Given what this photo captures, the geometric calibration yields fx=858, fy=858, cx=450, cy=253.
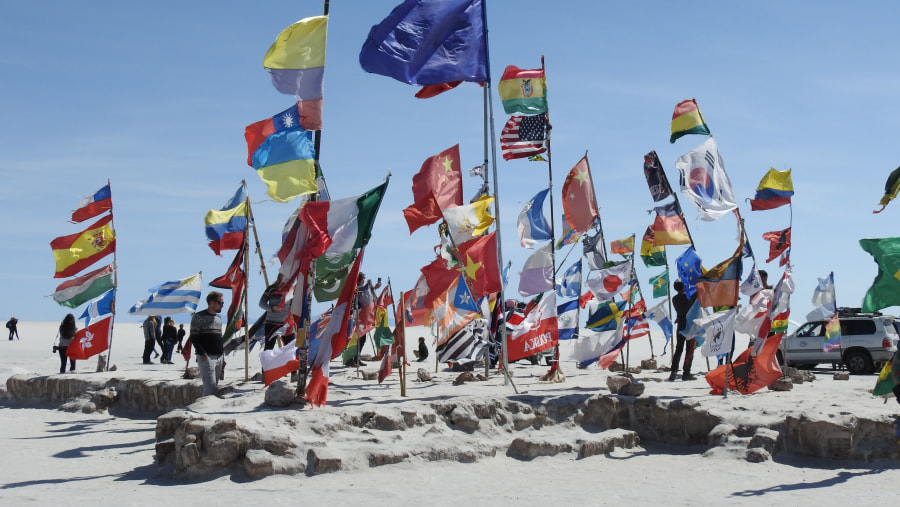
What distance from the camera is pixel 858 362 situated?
2170 cm

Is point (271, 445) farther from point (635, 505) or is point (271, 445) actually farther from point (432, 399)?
point (635, 505)

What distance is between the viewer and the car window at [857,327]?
2178 centimetres

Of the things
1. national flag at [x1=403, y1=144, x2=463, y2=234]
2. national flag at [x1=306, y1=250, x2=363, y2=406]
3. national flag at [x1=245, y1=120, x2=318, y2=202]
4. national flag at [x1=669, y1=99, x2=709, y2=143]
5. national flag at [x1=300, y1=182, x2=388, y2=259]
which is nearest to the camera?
national flag at [x1=306, y1=250, x2=363, y2=406]

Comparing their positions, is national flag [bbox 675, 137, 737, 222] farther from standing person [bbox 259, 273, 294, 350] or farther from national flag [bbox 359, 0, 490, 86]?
standing person [bbox 259, 273, 294, 350]

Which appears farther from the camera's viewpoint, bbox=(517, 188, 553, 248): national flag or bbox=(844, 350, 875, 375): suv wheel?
bbox=(844, 350, 875, 375): suv wheel

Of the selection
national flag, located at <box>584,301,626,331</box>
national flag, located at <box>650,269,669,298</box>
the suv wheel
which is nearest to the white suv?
the suv wheel

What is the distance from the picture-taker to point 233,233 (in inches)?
645

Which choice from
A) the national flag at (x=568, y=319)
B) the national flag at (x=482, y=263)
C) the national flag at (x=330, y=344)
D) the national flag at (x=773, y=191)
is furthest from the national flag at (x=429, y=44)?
the national flag at (x=773, y=191)

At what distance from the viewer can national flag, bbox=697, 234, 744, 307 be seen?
1251 cm

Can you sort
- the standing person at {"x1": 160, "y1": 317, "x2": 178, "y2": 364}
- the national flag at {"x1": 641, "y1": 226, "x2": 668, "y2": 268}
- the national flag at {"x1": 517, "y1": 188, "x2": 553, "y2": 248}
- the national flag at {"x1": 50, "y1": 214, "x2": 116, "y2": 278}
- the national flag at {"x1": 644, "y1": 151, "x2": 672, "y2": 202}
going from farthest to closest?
the standing person at {"x1": 160, "y1": 317, "x2": 178, "y2": 364}, the national flag at {"x1": 641, "y1": 226, "x2": 668, "y2": 268}, the national flag at {"x1": 50, "y1": 214, "x2": 116, "y2": 278}, the national flag at {"x1": 644, "y1": 151, "x2": 672, "y2": 202}, the national flag at {"x1": 517, "y1": 188, "x2": 553, "y2": 248}

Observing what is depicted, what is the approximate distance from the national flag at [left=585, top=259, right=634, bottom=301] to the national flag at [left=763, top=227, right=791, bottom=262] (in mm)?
2870

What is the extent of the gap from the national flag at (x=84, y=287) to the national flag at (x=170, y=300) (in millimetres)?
813

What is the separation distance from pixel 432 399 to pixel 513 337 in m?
2.49

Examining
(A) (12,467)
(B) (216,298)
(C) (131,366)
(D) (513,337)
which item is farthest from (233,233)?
(C) (131,366)
